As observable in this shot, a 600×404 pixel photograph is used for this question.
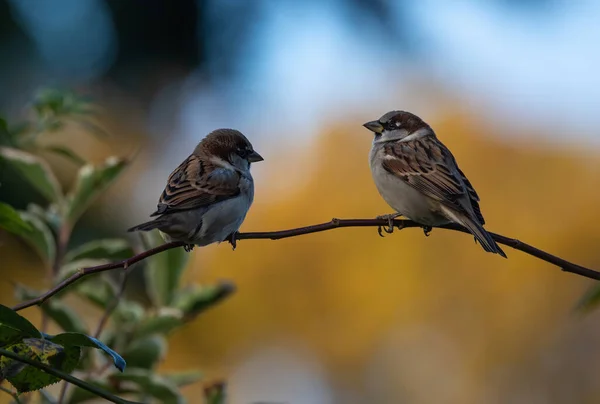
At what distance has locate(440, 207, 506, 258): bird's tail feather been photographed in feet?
6.45

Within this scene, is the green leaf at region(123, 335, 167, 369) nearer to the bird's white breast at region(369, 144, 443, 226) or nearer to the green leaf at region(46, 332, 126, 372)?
the green leaf at region(46, 332, 126, 372)

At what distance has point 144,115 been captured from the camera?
9367 mm

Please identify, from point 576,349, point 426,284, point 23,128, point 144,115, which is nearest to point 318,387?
point 426,284

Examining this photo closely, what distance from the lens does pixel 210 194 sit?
7.55ft

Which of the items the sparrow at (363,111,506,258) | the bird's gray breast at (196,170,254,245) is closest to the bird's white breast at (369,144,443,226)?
the sparrow at (363,111,506,258)

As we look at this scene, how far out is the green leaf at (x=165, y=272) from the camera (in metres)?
1.68

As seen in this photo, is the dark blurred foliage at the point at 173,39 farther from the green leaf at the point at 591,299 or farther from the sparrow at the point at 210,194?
the green leaf at the point at 591,299

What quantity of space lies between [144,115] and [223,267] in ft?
6.48

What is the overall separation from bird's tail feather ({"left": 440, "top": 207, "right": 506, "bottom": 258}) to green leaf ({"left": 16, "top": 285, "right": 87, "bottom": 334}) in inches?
35.2

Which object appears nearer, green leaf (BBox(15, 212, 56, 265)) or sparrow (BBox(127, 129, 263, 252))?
green leaf (BBox(15, 212, 56, 265))

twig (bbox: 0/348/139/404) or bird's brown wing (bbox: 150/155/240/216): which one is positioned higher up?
bird's brown wing (bbox: 150/155/240/216)

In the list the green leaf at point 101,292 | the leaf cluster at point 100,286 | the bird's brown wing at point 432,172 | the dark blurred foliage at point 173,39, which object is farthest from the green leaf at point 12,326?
the dark blurred foliage at point 173,39

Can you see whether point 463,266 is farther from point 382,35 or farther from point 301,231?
point 301,231

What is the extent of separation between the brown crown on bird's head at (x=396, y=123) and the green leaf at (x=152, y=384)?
6.04 feet
